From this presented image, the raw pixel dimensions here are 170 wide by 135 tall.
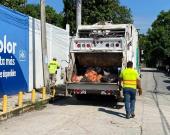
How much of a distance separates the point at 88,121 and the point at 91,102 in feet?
18.3

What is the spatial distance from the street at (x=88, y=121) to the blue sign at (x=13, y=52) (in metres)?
2.35

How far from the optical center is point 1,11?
746 inches

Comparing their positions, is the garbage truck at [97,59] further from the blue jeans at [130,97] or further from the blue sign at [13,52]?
the blue sign at [13,52]

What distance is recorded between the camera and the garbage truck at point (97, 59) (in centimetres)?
1791

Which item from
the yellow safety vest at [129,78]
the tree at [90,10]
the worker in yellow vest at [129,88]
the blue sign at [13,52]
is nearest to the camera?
the worker in yellow vest at [129,88]

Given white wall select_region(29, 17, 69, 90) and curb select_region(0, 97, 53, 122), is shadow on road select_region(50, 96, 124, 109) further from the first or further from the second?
white wall select_region(29, 17, 69, 90)

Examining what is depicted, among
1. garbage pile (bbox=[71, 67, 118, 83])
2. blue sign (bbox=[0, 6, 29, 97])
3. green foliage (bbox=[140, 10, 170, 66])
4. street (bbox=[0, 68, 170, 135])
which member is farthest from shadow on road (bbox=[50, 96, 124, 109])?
green foliage (bbox=[140, 10, 170, 66])

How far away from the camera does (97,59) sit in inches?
762

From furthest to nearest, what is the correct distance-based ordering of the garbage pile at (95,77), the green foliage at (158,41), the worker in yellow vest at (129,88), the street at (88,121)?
1. the green foliage at (158,41)
2. the garbage pile at (95,77)
3. the worker in yellow vest at (129,88)
4. the street at (88,121)

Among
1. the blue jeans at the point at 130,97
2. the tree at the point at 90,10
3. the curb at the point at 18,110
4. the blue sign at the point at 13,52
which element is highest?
the tree at the point at 90,10

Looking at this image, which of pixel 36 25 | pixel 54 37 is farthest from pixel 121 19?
pixel 36 25

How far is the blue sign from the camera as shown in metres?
19.1

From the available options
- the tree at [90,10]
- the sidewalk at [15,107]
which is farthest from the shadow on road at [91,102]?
the tree at [90,10]

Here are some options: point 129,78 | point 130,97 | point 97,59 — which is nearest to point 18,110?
point 130,97
